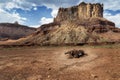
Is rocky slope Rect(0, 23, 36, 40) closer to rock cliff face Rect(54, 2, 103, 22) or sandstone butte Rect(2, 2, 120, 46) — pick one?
rock cliff face Rect(54, 2, 103, 22)

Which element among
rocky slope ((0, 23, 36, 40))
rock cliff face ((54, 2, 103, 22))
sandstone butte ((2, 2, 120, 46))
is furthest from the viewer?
rocky slope ((0, 23, 36, 40))

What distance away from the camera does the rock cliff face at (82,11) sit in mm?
113812

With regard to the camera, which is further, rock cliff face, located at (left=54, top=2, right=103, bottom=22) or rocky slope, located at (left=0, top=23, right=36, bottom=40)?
rocky slope, located at (left=0, top=23, right=36, bottom=40)

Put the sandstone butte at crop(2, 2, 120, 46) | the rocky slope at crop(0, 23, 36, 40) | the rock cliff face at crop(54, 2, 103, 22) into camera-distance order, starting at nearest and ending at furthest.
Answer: the sandstone butte at crop(2, 2, 120, 46) < the rock cliff face at crop(54, 2, 103, 22) < the rocky slope at crop(0, 23, 36, 40)

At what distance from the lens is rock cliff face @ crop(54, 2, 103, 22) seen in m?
114

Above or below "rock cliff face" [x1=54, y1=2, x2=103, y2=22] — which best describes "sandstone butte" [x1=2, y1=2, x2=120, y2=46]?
below

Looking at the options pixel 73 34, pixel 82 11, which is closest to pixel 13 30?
pixel 82 11

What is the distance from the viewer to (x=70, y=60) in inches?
798

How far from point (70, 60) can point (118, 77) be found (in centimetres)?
694

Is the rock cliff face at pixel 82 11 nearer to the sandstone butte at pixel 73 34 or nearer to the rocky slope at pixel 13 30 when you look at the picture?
the sandstone butte at pixel 73 34

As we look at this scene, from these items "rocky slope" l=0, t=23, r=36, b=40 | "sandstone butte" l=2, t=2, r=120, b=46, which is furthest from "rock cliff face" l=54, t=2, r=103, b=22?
"rocky slope" l=0, t=23, r=36, b=40

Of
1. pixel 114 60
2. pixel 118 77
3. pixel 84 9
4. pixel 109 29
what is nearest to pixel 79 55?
pixel 114 60

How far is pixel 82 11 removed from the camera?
379 ft

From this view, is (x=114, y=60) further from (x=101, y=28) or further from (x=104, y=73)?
(x=101, y=28)
